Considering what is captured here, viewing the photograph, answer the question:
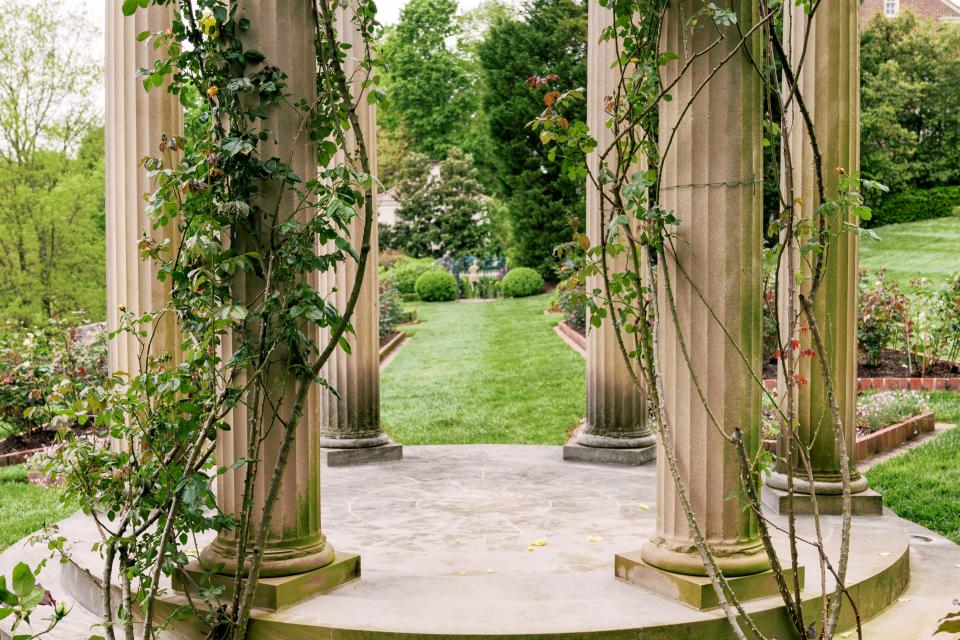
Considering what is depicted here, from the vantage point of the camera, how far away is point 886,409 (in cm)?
1093

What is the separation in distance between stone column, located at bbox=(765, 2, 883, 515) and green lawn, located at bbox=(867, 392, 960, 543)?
4.47 feet

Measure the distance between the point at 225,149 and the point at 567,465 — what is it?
5190 millimetres

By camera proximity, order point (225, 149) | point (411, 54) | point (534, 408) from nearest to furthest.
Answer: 1. point (225, 149)
2. point (534, 408)
3. point (411, 54)

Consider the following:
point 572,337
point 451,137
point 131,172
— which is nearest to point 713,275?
point 131,172

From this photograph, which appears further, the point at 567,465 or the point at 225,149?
the point at 567,465

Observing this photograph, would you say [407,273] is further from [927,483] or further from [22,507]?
[927,483]

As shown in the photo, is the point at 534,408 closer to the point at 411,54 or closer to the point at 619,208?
the point at 619,208

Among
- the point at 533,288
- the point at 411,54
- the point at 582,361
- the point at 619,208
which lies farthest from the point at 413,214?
the point at 619,208

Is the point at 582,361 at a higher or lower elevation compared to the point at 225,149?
lower

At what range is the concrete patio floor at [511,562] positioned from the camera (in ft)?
13.6

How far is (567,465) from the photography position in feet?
27.5

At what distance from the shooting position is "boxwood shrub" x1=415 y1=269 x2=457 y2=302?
31.2 meters

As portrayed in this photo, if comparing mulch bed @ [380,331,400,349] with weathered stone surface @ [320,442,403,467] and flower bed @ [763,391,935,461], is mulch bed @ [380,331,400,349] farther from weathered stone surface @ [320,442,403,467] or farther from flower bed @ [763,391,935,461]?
weathered stone surface @ [320,442,403,467]

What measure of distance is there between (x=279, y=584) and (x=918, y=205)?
36.9 metres
